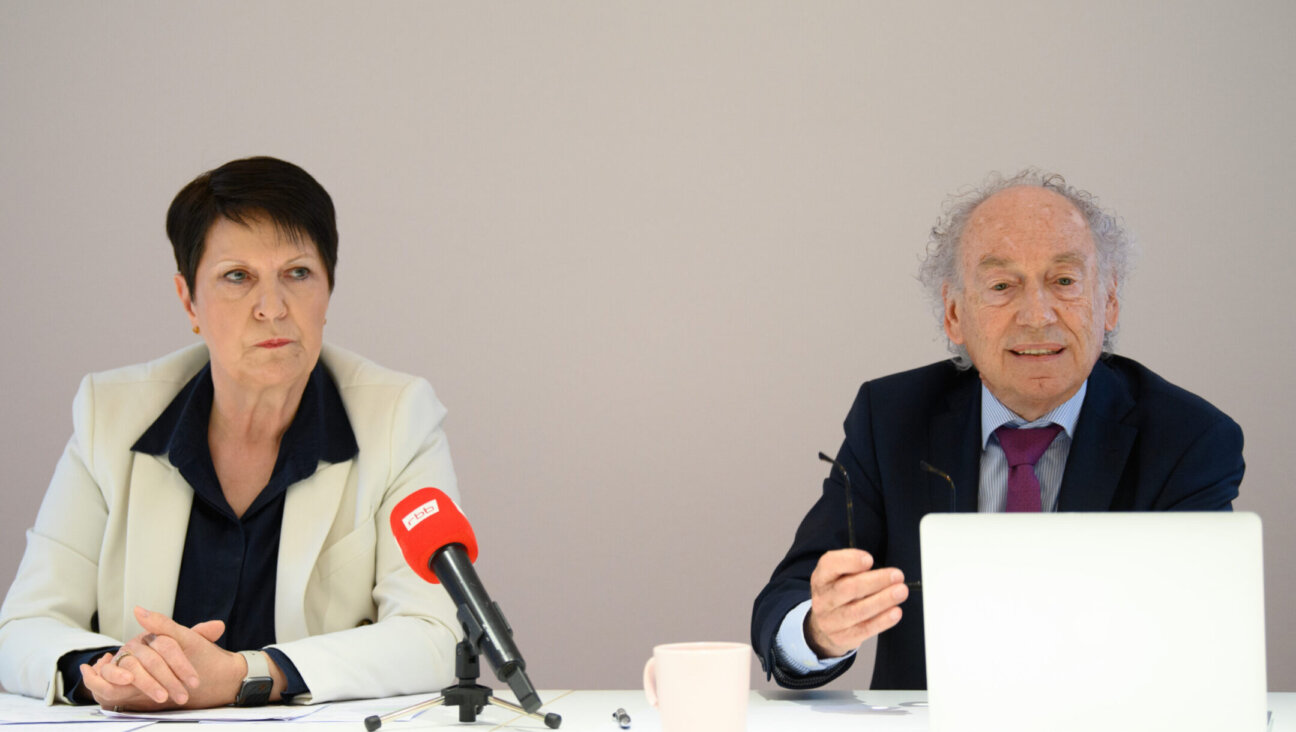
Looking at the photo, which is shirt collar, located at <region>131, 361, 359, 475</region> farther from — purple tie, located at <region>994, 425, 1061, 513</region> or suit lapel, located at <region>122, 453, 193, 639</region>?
purple tie, located at <region>994, 425, 1061, 513</region>

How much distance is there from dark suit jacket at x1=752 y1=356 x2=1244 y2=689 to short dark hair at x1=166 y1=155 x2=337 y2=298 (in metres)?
1.06

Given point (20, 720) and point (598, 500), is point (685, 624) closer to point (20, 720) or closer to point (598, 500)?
point (598, 500)

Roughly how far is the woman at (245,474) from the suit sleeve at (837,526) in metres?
0.55

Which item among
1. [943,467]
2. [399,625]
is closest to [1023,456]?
[943,467]

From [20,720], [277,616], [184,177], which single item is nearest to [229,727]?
[20,720]

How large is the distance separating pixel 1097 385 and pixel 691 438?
64.1 inches

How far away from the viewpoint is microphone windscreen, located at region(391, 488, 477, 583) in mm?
1354

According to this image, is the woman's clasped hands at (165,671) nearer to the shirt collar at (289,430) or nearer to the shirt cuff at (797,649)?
the shirt collar at (289,430)

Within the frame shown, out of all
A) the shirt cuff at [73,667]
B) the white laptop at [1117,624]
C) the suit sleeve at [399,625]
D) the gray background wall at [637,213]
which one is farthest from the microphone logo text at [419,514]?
the gray background wall at [637,213]

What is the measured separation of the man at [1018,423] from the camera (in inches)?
74.8

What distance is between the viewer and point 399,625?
1.89 m

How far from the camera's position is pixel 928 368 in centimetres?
219

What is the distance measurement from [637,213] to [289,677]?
6.93ft

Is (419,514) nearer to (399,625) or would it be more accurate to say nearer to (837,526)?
(399,625)
